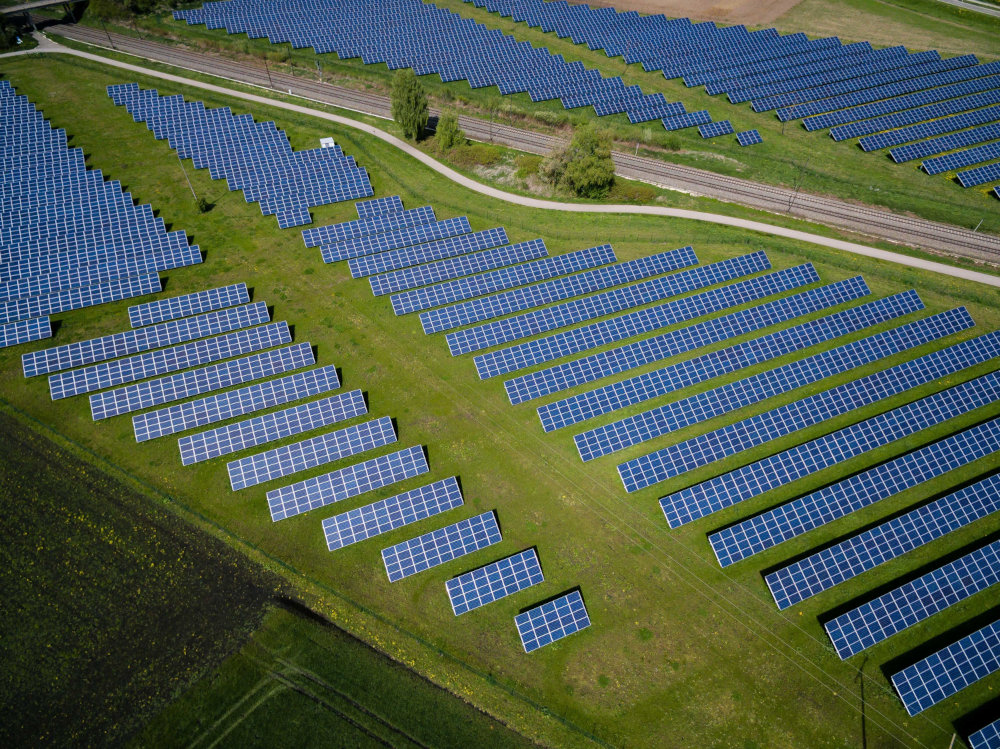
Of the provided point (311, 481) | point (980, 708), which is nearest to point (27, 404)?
point (311, 481)

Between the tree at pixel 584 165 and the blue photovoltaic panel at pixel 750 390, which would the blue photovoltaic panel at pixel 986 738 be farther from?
the tree at pixel 584 165

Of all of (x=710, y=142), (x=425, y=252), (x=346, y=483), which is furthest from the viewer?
(x=710, y=142)

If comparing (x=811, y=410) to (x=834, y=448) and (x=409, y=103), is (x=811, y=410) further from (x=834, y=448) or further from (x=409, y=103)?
(x=409, y=103)

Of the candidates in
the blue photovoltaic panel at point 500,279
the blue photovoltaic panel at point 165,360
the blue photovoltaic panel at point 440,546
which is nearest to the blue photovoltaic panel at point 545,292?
the blue photovoltaic panel at point 500,279

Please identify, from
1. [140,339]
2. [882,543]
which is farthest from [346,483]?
[882,543]

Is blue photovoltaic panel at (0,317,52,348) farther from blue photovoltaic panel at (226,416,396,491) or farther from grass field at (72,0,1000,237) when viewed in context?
grass field at (72,0,1000,237)

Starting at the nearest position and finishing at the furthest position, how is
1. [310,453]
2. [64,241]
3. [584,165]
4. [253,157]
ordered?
[310,453] → [64,241] → [584,165] → [253,157]
